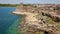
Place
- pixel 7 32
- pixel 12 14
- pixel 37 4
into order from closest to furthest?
pixel 7 32 < pixel 37 4 < pixel 12 14

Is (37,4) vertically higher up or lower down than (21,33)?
higher up

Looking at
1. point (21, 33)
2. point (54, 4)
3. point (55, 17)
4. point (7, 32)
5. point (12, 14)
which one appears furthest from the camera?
Answer: point (12, 14)

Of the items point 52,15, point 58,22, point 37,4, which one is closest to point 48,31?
point 58,22

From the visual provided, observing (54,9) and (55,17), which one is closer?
(55,17)

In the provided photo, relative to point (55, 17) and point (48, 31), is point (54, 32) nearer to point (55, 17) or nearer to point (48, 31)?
point (48, 31)

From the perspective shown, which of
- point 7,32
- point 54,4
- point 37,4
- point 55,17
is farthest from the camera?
point 37,4

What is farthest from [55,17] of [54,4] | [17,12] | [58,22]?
[17,12]

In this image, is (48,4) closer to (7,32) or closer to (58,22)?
(58,22)

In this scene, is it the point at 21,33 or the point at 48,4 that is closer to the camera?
the point at 21,33

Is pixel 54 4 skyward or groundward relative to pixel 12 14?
skyward
